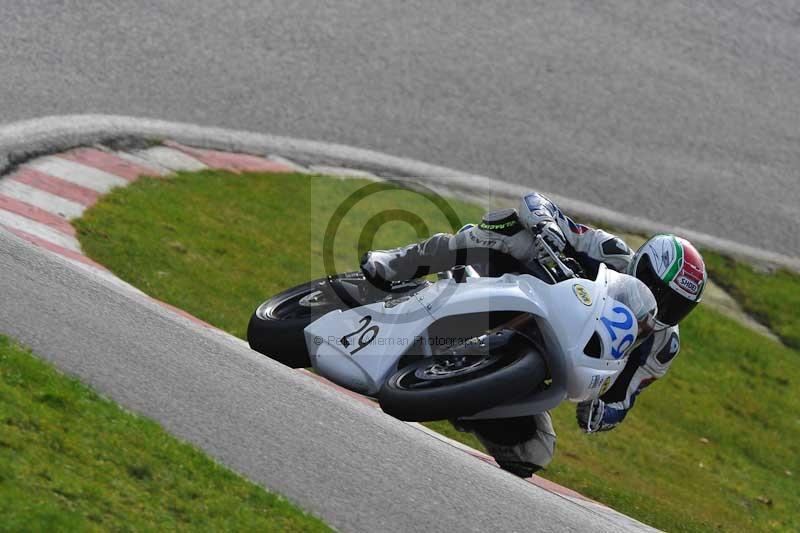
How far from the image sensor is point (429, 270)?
244 inches

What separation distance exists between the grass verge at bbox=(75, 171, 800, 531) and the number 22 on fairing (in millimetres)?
1567

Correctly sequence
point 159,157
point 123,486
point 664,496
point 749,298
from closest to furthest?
point 123,486
point 664,496
point 159,157
point 749,298

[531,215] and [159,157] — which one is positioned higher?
[531,215]

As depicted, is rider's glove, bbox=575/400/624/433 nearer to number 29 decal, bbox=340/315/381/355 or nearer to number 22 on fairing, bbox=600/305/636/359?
→ number 22 on fairing, bbox=600/305/636/359

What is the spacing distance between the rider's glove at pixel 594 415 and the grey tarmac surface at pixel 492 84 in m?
5.44

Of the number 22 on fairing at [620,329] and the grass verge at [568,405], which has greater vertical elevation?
the number 22 on fairing at [620,329]

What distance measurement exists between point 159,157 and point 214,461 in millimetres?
5537

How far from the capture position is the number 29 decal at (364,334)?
5.81 meters

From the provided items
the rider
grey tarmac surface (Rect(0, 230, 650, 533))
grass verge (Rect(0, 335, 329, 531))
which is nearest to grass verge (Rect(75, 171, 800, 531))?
the rider

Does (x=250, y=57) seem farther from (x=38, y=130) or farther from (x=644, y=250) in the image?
(x=644, y=250)

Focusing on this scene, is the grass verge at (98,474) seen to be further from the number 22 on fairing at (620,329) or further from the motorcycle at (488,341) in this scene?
the number 22 on fairing at (620,329)

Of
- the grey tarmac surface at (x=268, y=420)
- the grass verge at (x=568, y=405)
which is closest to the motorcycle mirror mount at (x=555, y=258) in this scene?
the grey tarmac surface at (x=268, y=420)

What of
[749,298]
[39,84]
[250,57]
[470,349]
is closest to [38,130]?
[39,84]

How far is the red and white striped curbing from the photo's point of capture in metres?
6.97
